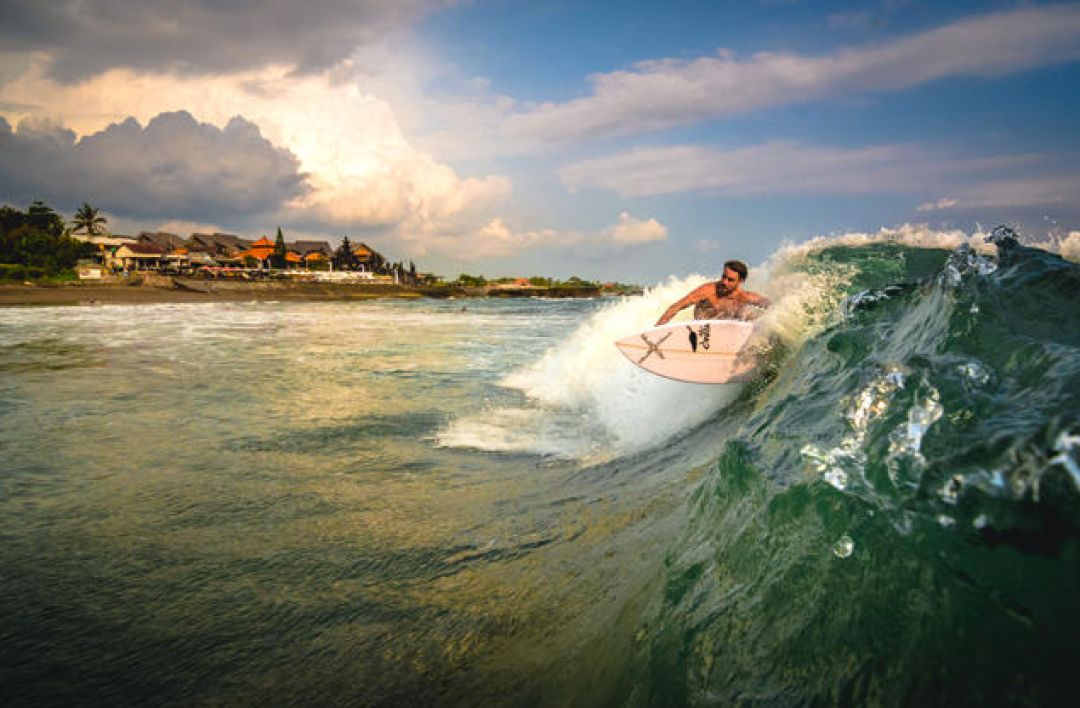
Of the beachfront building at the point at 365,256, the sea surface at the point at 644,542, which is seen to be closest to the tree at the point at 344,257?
the beachfront building at the point at 365,256

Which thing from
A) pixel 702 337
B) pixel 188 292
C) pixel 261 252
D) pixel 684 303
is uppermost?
pixel 261 252

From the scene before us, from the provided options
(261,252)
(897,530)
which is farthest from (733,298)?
(261,252)

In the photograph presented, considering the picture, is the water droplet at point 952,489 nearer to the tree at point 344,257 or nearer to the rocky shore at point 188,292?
the rocky shore at point 188,292

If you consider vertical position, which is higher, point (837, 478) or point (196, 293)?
point (196, 293)

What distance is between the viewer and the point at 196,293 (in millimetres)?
56594

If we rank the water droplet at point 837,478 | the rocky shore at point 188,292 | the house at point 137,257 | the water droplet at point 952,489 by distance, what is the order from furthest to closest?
the house at point 137,257 < the rocky shore at point 188,292 < the water droplet at point 837,478 < the water droplet at point 952,489

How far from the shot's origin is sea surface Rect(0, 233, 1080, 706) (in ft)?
5.96

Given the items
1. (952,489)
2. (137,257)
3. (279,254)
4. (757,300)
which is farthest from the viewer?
(279,254)

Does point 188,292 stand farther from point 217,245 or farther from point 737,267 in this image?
point 737,267

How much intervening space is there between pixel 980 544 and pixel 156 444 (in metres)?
7.70

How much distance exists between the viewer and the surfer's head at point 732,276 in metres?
8.09

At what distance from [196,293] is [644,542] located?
62.8 m

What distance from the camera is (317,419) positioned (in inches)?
334

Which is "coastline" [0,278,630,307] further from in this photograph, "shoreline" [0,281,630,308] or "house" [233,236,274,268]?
"house" [233,236,274,268]
